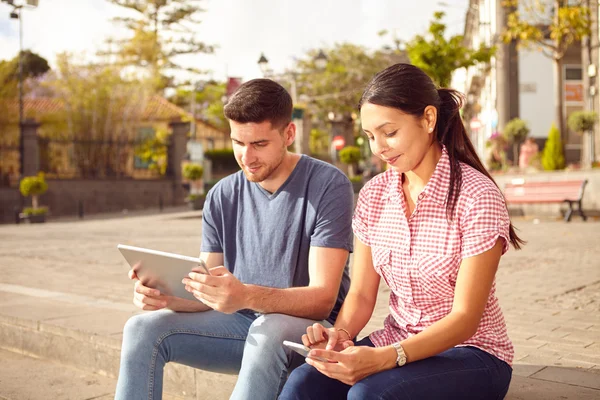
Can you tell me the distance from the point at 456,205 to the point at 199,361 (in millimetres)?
1259

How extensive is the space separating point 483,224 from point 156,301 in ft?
4.33

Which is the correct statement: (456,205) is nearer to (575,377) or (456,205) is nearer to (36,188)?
(575,377)

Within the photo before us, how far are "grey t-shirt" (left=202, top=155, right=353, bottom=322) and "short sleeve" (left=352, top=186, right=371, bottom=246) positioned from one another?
22 centimetres

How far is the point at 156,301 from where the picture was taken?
9.41 ft

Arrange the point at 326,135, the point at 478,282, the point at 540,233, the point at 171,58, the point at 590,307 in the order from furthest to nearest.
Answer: the point at 326,135
the point at 171,58
the point at 540,233
the point at 590,307
the point at 478,282

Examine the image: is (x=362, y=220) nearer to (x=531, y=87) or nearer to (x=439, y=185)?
(x=439, y=185)

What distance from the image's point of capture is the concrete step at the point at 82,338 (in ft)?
12.4

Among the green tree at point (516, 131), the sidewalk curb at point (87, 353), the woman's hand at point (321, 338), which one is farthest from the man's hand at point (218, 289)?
the green tree at point (516, 131)

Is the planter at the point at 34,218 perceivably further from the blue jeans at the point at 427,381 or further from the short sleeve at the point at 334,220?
the blue jeans at the point at 427,381

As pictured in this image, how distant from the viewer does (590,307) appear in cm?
525

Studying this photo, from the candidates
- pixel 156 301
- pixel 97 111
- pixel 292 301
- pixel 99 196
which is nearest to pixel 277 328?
pixel 292 301

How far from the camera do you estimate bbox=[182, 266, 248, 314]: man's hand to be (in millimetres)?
2514

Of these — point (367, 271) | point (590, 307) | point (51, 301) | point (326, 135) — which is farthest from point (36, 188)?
point (326, 135)

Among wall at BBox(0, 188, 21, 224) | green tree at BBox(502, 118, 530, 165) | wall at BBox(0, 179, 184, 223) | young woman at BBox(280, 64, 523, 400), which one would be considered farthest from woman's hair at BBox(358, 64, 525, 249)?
wall at BBox(0, 188, 21, 224)
